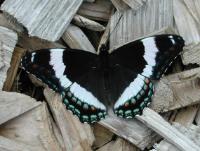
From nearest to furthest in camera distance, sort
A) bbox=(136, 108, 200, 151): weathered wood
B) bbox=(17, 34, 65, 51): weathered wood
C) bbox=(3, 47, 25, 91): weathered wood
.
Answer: bbox=(136, 108, 200, 151): weathered wood < bbox=(3, 47, 25, 91): weathered wood < bbox=(17, 34, 65, 51): weathered wood

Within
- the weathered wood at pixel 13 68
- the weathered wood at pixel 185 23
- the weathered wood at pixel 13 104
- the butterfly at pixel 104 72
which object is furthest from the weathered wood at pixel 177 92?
the weathered wood at pixel 13 68

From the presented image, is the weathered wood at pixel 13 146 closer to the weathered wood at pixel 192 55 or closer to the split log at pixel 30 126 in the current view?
the split log at pixel 30 126

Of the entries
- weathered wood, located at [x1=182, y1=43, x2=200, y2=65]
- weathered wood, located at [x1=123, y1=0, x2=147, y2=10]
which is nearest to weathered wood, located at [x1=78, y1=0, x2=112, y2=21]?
weathered wood, located at [x1=123, y1=0, x2=147, y2=10]

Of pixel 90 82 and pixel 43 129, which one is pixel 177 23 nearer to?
pixel 90 82

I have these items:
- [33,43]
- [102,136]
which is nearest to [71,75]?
[33,43]

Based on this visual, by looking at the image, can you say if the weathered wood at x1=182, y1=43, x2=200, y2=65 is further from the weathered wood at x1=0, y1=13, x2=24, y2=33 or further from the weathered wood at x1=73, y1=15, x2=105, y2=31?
the weathered wood at x1=0, y1=13, x2=24, y2=33

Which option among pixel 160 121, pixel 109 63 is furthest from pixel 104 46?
pixel 160 121
